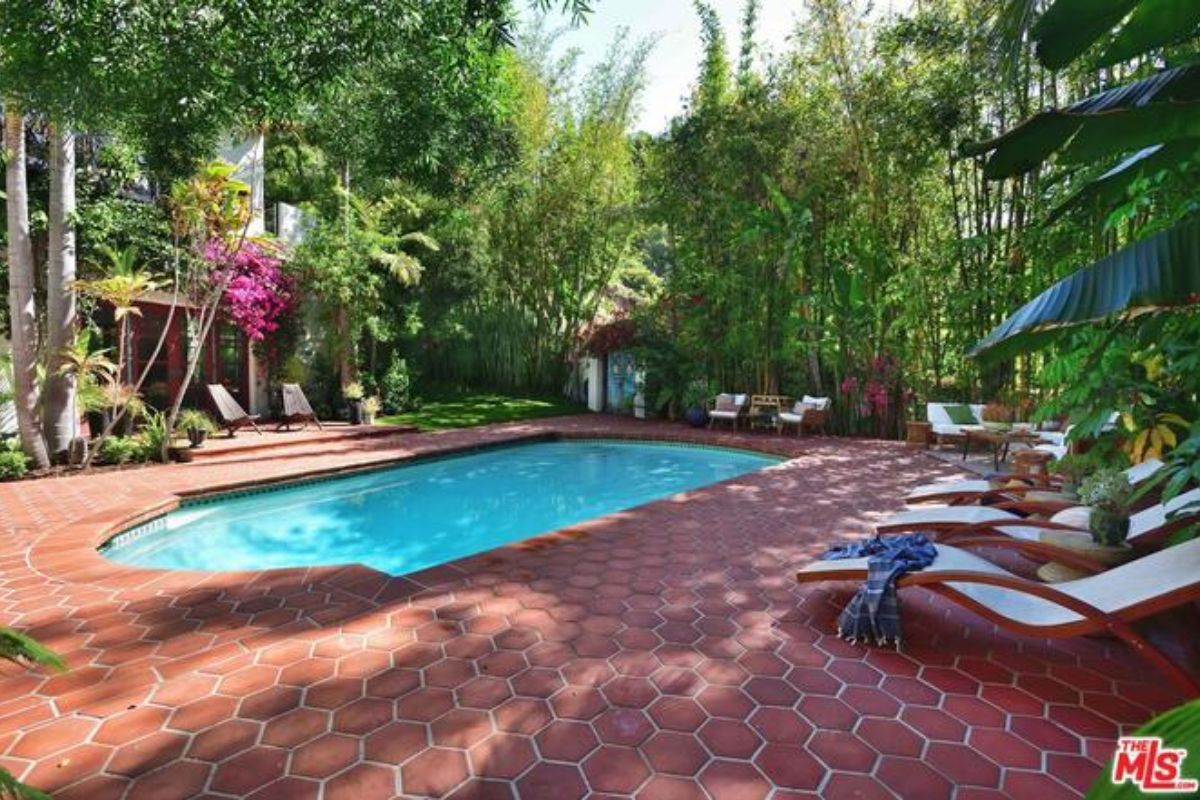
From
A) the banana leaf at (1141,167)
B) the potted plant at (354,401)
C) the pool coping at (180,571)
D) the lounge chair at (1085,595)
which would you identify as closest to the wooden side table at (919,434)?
the pool coping at (180,571)

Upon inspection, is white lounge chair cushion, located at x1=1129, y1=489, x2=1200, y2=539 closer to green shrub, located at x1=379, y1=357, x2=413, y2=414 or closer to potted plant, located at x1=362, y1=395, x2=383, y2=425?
potted plant, located at x1=362, y1=395, x2=383, y2=425

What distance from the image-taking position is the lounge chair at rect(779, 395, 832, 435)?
11.9 m

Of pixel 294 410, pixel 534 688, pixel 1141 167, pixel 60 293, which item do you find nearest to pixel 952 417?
pixel 1141 167

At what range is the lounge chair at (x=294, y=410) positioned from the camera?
11.9 m

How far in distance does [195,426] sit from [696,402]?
948 cm

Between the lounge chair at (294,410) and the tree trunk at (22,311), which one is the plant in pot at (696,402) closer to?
the lounge chair at (294,410)

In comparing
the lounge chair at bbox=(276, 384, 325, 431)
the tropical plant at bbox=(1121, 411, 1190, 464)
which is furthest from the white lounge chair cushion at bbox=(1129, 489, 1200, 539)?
the lounge chair at bbox=(276, 384, 325, 431)

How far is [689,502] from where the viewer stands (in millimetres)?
6746

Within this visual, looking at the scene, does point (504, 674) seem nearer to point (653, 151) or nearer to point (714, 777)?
point (714, 777)

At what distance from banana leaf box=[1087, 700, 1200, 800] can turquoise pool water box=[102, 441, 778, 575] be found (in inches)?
237

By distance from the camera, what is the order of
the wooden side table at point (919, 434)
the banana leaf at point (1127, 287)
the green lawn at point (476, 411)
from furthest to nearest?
the green lawn at point (476, 411) → the wooden side table at point (919, 434) → the banana leaf at point (1127, 287)

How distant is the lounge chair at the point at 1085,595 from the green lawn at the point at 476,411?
1124 centimetres

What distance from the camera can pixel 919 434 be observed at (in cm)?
1048

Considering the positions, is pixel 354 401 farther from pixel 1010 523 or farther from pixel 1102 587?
pixel 1102 587
